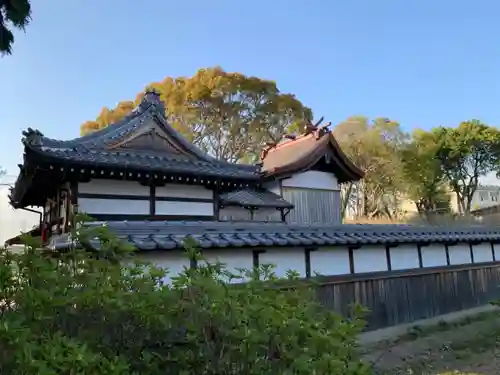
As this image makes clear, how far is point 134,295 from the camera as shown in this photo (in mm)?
2295

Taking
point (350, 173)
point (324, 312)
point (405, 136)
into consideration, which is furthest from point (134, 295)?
point (405, 136)

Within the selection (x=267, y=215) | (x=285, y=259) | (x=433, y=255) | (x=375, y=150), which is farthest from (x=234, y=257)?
(x=375, y=150)

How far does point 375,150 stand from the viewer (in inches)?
1216

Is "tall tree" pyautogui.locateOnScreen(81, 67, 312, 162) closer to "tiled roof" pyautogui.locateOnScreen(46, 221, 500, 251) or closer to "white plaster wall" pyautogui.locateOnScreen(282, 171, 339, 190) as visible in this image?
"white plaster wall" pyautogui.locateOnScreen(282, 171, 339, 190)

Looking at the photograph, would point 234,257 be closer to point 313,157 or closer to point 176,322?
point 176,322

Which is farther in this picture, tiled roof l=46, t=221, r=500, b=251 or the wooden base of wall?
the wooden base of wall

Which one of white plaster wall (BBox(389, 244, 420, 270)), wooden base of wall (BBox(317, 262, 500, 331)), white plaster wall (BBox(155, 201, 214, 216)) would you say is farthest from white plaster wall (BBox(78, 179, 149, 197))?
white plaster wall (BBox(389, 244, 420, 270))

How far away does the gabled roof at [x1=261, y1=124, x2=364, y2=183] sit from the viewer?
1680 cm

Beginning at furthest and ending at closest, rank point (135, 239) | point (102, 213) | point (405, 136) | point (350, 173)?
point (405, 136) < point (350, 173) < point (102, 213) < point (135, 239)

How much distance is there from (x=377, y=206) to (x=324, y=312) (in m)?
33.8

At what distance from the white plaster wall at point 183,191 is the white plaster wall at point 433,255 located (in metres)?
6.52

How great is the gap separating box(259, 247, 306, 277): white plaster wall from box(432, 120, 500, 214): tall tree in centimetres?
2694

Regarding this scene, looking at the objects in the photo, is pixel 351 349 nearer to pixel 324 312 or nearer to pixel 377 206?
pixel 324 312

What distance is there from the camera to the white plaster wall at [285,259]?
843cm
